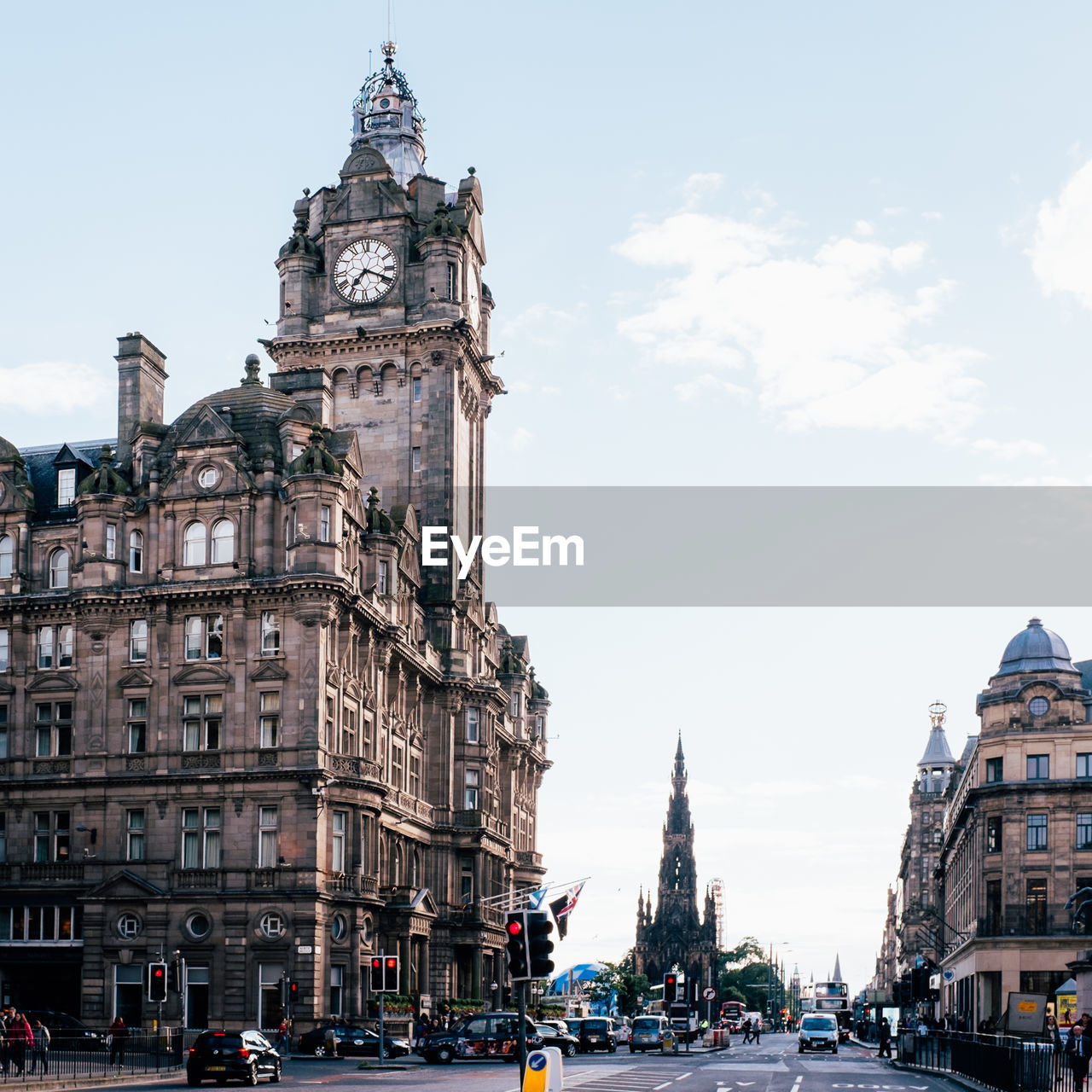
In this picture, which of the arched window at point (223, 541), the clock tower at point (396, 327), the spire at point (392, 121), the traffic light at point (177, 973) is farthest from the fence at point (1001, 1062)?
Result: the spire at point (392, 121)

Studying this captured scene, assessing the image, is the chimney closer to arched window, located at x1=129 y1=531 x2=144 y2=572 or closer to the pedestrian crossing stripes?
arched window, located at x1=129 y1=531 x2=144 y2=572

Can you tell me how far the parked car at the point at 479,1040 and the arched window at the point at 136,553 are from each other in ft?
82.9

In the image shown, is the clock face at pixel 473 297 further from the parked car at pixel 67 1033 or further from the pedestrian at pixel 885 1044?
the parked car at pixel 67 1033

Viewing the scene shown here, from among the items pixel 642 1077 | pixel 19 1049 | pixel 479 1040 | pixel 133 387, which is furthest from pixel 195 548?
pixel 642 1077

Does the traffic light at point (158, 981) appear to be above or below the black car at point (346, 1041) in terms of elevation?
above

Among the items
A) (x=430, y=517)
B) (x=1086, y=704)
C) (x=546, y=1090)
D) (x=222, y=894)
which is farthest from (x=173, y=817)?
(x=1086, y=704)

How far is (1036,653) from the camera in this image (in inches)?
Result: 3853

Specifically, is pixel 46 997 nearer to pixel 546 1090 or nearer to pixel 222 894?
pixel 222 894

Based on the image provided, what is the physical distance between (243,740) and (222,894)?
6684mm

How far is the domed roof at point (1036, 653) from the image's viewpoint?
9725cm

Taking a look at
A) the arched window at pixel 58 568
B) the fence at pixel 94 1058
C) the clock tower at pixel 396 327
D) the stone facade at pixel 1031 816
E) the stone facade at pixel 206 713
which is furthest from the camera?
the clock tower at pixel 396 327

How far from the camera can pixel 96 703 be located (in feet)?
242

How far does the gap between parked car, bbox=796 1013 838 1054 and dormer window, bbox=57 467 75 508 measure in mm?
47684

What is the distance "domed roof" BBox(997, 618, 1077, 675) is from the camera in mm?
97250
